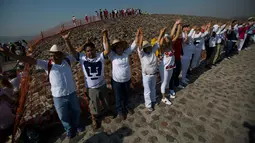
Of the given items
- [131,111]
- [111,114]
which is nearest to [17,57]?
[111,114]

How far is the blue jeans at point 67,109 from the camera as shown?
A: 283 cm

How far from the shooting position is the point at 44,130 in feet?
10.8

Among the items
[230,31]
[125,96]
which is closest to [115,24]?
[230,31]

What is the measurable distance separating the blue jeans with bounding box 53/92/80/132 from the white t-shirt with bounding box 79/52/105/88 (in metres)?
0.45

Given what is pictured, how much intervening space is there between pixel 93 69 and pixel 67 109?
102 centimetres

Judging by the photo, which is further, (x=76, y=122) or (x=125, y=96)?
(x=125, y=96)

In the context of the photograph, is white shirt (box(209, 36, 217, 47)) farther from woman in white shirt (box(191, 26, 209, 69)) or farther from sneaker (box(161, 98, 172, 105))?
sneaker (box(161, 98, 172, 105))

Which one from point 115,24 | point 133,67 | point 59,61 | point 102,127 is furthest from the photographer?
point 115,24

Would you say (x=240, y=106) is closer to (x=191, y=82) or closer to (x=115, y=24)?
(x=191, y=82)

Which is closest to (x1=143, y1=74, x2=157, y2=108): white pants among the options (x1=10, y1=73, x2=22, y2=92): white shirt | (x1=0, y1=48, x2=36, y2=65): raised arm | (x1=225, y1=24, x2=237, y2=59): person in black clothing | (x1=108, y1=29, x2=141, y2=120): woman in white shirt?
(x1=108, y1=29, x2=141, y2=120): woman in white shirt

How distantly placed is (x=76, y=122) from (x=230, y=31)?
31.8 ft

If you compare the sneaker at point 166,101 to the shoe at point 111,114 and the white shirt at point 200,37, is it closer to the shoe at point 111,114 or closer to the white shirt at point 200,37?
the shoe at point 111,114

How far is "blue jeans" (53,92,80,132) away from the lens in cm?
283

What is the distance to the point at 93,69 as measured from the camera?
10.2 ft
